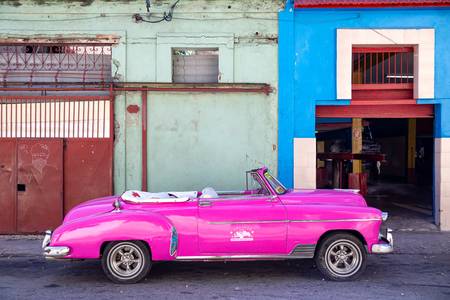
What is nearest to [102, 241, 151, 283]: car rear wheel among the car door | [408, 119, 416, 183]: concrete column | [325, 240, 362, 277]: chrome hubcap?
the car door

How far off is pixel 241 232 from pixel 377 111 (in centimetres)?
583

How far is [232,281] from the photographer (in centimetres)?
643

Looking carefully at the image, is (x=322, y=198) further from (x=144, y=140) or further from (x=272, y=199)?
(x=144, y=140)

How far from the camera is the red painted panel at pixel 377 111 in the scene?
10559 mm

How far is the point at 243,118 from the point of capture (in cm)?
1035

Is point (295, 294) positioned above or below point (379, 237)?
below

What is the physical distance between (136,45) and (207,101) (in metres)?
1.98

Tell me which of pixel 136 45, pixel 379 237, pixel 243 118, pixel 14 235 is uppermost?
pixel 136 45

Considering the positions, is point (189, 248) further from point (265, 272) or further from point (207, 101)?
point (207, 101)

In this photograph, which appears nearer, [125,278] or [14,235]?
[125,278]

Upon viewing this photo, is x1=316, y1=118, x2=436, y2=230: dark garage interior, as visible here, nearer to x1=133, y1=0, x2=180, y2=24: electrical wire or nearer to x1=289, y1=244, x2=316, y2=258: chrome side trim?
x1=289, y1=244, x2=316, y2=258: chrome side trim

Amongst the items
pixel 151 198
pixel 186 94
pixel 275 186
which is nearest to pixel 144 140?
pixel 186 94

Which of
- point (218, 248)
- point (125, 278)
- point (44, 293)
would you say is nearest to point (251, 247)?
point (218, 248)

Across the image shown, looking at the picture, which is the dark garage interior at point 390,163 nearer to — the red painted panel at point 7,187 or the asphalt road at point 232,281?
the asphalt road at point 232,281
